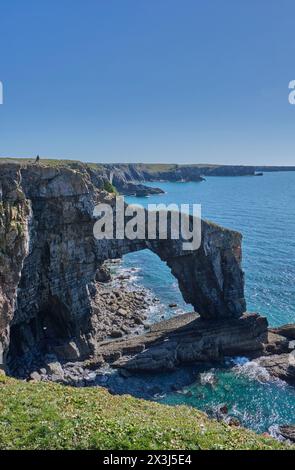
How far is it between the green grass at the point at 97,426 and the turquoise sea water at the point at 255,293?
1930cm

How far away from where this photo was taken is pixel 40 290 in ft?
141

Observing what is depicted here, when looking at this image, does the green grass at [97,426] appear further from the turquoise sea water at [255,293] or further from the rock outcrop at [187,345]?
the rock outcrop at [187,345]

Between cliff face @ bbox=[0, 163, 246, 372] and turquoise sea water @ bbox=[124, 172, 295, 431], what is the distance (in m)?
10.7

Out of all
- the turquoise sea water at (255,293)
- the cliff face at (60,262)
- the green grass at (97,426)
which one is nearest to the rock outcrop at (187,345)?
the cliff face at (60,262)

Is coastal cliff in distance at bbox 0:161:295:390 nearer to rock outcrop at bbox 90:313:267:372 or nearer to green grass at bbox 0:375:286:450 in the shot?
rock outcrop at bbox 90:313:267:372

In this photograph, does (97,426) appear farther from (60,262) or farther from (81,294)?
(81,294)

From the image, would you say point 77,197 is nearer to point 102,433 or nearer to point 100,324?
point 100,324

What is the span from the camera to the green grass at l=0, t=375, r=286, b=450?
50.7 feet

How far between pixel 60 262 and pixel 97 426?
28.5 meters

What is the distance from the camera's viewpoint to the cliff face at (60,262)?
3556 centimetres

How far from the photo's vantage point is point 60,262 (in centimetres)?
4356

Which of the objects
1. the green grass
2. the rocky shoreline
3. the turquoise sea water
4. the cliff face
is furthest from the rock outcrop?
the green grass

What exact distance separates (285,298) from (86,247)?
112 ft

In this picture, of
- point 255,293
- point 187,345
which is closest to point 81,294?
point 187,345
